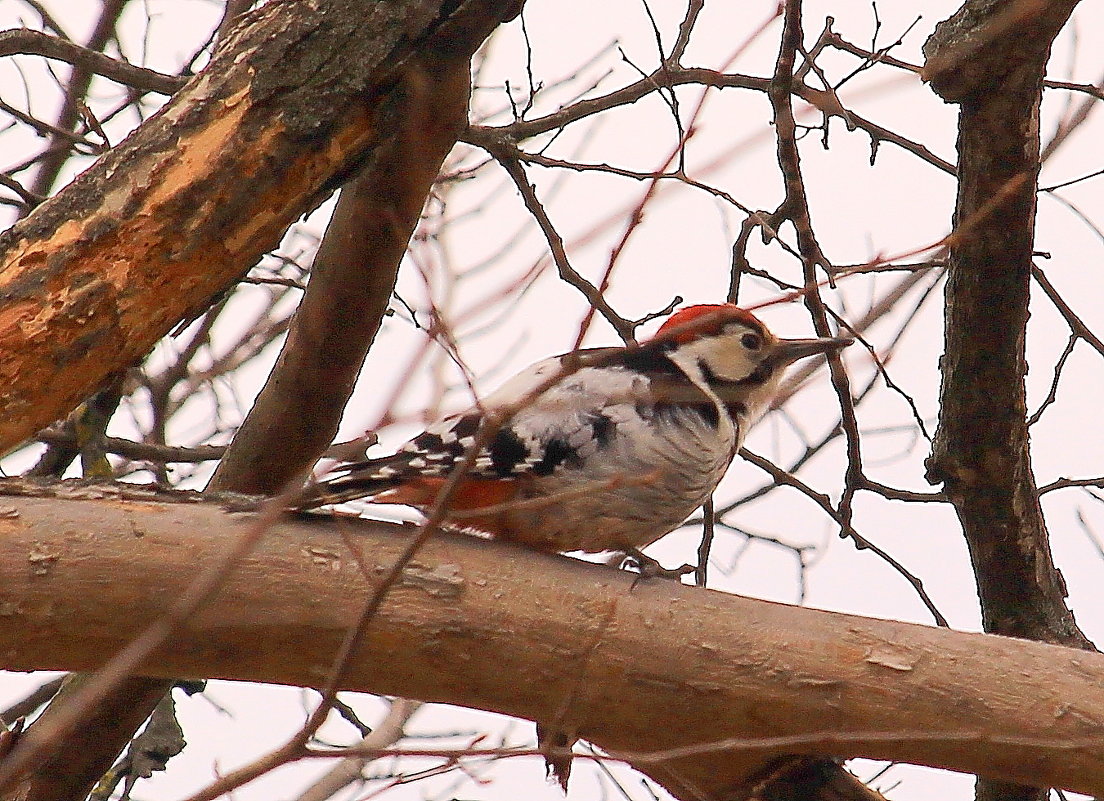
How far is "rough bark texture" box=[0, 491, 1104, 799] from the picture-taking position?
86.4 inches

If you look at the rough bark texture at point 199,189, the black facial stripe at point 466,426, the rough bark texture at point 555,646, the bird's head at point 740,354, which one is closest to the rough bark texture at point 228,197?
the rough bark texture at point 199,189

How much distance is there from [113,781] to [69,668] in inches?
52.9

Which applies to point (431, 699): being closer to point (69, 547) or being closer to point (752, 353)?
point (69, 547)

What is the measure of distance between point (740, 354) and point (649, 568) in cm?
109

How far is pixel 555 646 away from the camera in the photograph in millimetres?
2318

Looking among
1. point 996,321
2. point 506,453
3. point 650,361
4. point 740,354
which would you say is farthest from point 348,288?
point 996,321

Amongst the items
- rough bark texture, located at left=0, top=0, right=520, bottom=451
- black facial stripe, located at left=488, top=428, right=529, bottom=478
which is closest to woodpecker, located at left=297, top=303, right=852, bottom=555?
black facial stripe, located at left=488, top=428, right=529, bottom=478

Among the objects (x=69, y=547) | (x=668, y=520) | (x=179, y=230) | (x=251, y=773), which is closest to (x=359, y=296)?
(x=179, y=230)

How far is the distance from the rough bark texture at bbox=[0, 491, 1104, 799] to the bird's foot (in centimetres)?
7

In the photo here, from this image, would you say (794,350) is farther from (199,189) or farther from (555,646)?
(199,189)

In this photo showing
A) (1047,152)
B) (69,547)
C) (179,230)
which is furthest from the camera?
(1047,152)

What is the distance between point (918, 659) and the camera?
2387 millimetres

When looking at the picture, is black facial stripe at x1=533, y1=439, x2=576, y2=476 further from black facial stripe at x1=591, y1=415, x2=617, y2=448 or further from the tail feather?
the tail feather

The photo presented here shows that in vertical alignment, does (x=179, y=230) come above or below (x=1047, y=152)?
below
